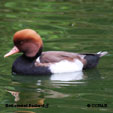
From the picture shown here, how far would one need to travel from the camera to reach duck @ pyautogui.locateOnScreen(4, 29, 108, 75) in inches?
415

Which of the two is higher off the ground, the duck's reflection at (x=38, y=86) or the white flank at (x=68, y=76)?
the white flank at (x=68, y=76)

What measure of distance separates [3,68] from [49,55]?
39.6 inches

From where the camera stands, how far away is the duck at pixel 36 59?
415 inches

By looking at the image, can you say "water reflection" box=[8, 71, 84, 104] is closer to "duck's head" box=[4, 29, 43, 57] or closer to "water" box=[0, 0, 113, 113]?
"water" box=[0, 0, 113, 113]

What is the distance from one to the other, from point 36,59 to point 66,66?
622 millimetres

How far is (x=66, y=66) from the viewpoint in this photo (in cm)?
1076

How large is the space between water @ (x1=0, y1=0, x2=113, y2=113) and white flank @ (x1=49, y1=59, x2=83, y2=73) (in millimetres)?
151

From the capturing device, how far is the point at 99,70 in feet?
35.6

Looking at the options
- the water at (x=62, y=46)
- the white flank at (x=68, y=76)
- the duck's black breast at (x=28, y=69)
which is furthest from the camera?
the duck's black breast at (x=28, y=69)

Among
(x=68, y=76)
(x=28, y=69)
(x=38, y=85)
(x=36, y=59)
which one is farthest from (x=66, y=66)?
(x=38, y=85)

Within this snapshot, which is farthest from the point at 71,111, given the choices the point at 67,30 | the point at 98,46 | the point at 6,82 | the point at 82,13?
the point at 82,13

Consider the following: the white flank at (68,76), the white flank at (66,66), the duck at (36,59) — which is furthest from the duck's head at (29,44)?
the white flank at (68,76)

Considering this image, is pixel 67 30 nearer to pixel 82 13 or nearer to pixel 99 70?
pixel 82 13

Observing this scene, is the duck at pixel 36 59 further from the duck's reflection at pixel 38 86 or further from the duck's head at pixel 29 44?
the duck's reflection at pixel 38 86
